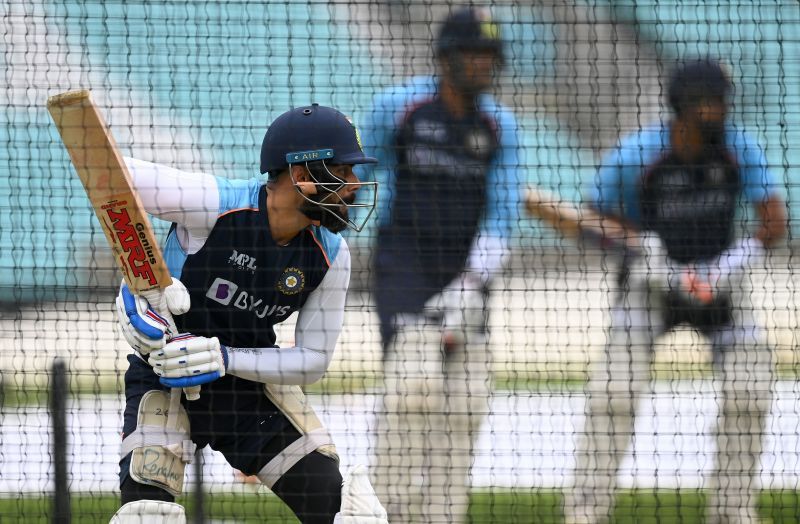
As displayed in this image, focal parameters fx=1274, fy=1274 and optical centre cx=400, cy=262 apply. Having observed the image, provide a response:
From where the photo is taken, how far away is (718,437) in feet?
17.1

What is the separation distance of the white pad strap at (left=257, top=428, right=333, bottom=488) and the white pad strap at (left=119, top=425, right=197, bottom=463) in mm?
238

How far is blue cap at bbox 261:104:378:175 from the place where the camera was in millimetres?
3564

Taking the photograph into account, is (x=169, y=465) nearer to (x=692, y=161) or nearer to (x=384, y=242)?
(x=384, y=242)

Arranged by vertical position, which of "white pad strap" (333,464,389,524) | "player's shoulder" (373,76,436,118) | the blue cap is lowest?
"white pad strap" (333,464,389,524)

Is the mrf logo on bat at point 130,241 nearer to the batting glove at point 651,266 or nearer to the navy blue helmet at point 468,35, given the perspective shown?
the navy blue helmet at point 468,35

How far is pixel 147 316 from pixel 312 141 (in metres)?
0.67

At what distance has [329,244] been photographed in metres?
3.69

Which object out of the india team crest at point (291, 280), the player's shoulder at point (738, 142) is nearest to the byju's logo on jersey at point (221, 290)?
the india team crest at point (291, 280)

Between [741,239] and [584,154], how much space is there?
4572 millimetres

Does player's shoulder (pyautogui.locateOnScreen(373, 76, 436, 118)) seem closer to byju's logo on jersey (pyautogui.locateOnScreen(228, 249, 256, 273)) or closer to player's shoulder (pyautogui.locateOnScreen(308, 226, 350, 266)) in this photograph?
player's shoulder (pyautogui.locateOnScreen(308, 226, 350, 266))

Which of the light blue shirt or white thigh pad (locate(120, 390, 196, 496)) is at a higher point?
the light blue shirt

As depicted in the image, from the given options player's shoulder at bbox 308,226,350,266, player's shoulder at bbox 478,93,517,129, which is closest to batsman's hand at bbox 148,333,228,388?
player's shoulder at bbox 308,226,350,266

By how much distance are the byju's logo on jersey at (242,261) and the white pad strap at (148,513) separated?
684mm

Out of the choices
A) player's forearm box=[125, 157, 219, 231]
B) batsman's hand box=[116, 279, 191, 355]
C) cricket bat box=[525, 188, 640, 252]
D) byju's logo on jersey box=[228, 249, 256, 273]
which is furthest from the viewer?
cricket bat box=[525, 188, 640, 252]
